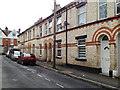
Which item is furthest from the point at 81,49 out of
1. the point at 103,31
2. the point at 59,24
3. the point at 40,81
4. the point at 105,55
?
the point at 40,81

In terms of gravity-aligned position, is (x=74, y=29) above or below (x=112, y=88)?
above

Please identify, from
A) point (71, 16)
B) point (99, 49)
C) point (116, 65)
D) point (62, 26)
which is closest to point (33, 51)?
point (62, 26)

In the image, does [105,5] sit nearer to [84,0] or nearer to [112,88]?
[84,0]

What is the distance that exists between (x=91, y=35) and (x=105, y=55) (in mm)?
2102

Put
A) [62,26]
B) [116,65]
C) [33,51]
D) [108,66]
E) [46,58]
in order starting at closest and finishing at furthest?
[116,65], [108,66], [62,26], [46,58], [33,51]

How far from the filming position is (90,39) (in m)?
10.9

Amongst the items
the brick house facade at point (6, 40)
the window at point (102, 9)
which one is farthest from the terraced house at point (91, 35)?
the brick house facade at point (6, 40)

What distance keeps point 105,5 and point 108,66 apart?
4.72 metres

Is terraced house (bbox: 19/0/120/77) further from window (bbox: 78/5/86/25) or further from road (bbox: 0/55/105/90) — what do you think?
road (bbox: 0/55/105/90)

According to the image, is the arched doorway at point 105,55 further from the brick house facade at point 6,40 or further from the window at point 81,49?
the brick house facade at point 6,40

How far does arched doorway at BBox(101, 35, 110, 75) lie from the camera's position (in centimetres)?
953

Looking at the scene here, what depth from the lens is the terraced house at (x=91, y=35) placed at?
8828 mm

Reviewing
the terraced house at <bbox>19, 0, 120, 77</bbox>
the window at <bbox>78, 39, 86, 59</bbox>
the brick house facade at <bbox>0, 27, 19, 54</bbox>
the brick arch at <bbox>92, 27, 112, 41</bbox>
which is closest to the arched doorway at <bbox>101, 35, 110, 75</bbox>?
the terraced house at <bbox>19, 0, 120, 77</bbox>

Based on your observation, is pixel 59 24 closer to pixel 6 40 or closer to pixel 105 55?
pixel 105 55
